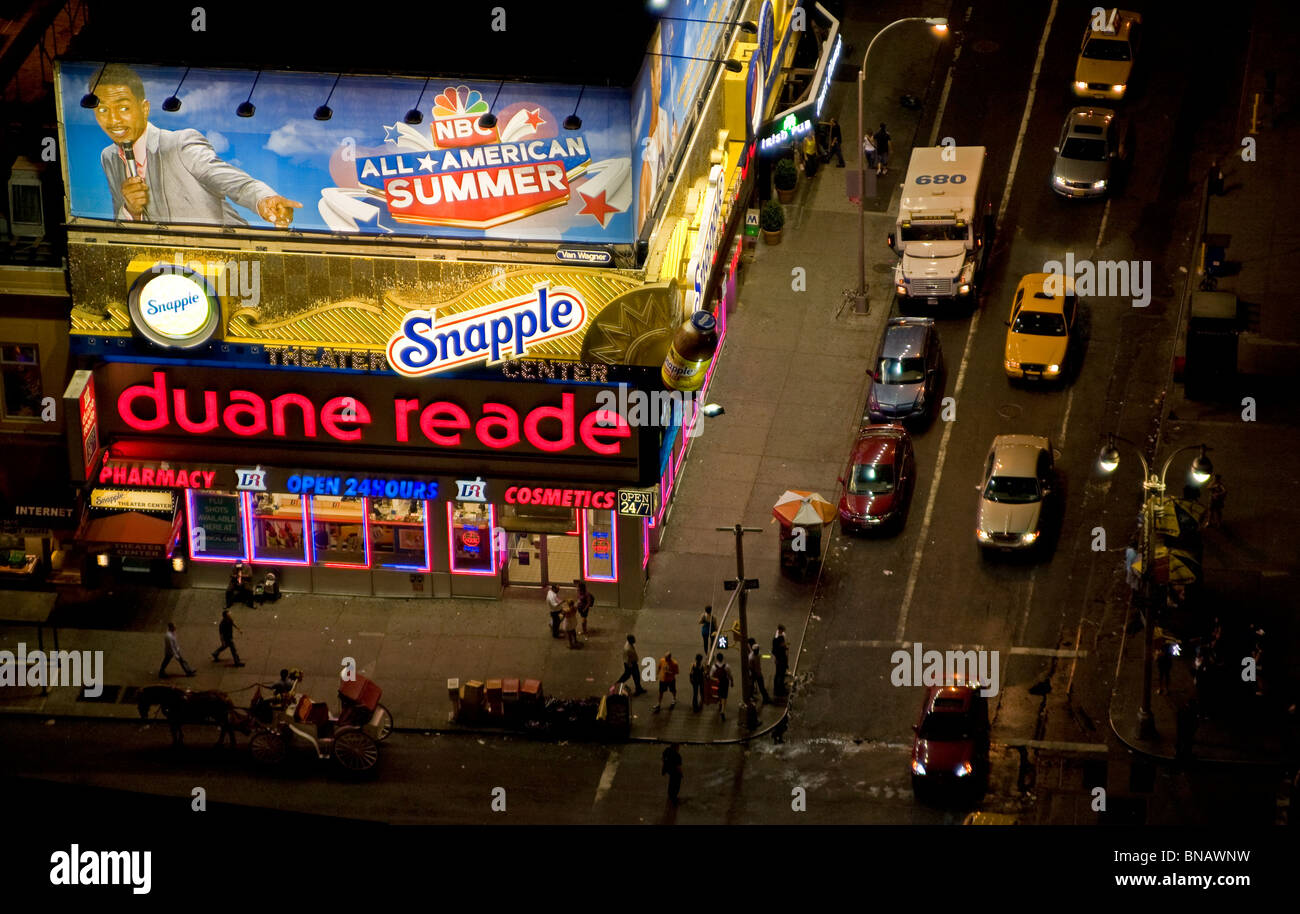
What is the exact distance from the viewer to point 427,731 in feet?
176

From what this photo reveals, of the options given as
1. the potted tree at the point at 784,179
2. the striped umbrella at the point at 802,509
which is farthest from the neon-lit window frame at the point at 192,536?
the potted tree at the point at 784,179

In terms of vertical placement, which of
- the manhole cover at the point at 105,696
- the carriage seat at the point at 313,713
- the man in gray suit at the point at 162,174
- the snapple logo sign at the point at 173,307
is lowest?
the manhole cover at the point at 105,696

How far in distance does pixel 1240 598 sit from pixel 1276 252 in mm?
15348

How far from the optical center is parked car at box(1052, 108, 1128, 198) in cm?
6950

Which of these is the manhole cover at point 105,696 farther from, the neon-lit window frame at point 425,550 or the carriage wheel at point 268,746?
the neon-lit window frame at point 425,550

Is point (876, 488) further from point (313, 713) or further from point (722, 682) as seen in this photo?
point (313, 713)

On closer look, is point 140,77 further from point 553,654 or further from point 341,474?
point 553,654

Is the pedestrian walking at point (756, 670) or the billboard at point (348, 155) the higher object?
the billboard at point (348, 155)

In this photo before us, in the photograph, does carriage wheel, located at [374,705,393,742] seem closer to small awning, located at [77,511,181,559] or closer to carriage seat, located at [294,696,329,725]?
carriage seat, located at [294,696,329,725]

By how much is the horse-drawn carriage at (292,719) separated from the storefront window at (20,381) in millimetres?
8383

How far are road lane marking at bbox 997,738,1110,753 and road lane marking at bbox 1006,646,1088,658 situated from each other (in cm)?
325

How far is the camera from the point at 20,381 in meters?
55.8

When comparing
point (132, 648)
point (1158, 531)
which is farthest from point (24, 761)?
point (1158, 531)

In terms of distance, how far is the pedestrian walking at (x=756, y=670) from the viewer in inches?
2100
